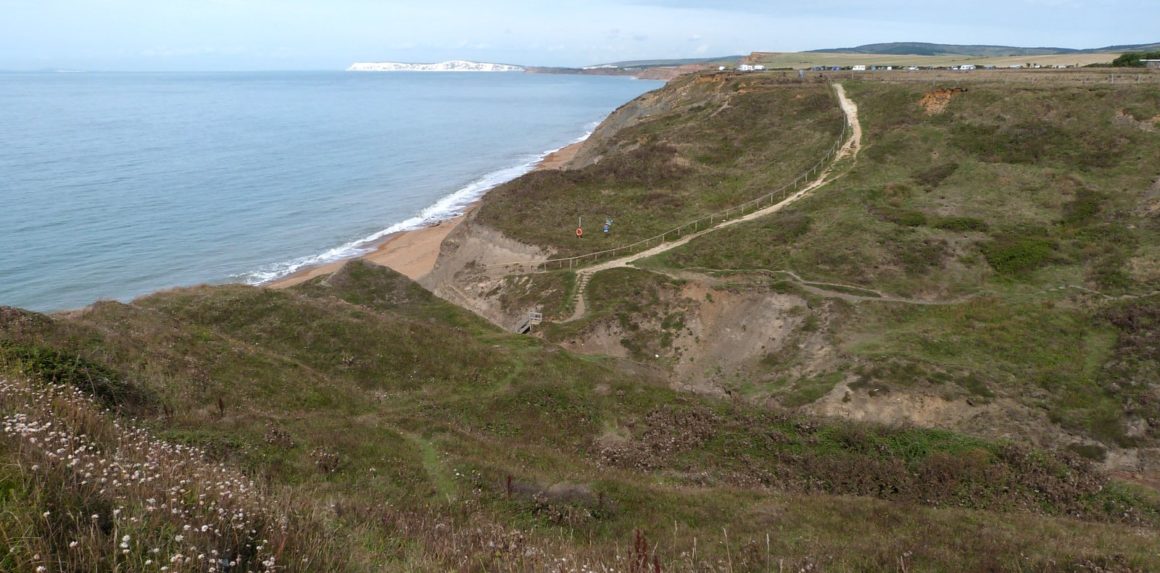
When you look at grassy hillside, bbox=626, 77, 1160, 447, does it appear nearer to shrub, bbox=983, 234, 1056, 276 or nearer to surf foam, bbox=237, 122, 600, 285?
shrub, bbox=983, 234, 1056, 276

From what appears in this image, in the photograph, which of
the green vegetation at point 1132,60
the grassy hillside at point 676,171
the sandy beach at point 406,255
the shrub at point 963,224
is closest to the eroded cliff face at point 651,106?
the grassy hillside at point 676,171

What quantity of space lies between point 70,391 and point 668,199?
150ft

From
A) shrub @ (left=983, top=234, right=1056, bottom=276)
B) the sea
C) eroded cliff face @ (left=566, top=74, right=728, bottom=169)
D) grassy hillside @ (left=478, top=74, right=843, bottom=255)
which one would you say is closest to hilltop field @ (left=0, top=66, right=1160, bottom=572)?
shrub @ (left=983, top=234, right=1056, bottom=276)

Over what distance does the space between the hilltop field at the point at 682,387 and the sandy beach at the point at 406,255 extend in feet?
33.2

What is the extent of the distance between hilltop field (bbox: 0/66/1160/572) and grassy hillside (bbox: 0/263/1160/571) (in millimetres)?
85

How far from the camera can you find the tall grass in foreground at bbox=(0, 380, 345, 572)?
522 cm

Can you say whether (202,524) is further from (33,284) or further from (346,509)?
(33,284)

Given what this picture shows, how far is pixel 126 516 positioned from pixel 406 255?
58.4 m

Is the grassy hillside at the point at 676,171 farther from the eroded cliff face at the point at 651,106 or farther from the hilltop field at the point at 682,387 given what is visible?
the eroded cliff face at the point at 651,106

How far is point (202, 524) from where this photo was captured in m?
6.18

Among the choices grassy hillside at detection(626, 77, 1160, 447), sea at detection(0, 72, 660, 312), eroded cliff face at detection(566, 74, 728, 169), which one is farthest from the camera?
eroded cliff face at detection(566, 74, 728, 169)

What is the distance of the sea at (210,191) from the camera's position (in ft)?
190

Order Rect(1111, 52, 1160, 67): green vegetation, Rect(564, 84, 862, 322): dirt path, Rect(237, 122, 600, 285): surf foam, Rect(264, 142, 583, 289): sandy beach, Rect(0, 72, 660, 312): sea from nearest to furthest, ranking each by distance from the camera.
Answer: Rect(564, 84, 862, 322): dirt path
Rect(264, 142, 583, 289): sandy beach
Rect(0, 72, 660, 312): sea
Rect(237, 122, 600, 285): surf foam
Rect(1111, 52, 1160, 67): green vegetation

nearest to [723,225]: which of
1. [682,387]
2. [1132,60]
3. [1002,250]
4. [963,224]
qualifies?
[963,224]
